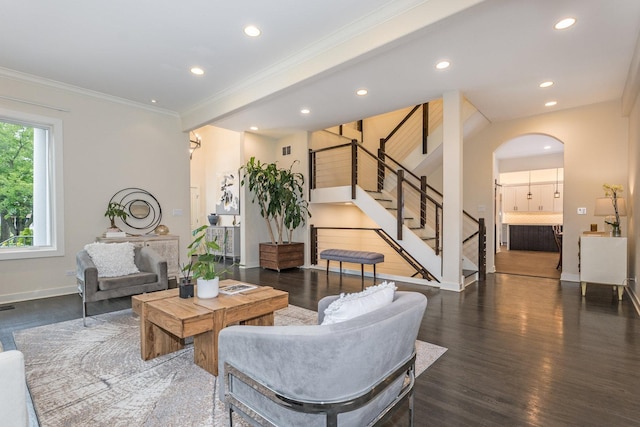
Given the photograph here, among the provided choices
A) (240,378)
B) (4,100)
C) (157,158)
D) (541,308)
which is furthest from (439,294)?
(4,100)

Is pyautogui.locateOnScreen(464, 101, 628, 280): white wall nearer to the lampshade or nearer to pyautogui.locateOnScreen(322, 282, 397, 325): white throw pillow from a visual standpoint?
the lampshade

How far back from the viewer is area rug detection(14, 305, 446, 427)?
1.93m

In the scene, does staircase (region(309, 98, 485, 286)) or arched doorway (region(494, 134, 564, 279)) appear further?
arched doorway (region(494, 134, 564, 279))

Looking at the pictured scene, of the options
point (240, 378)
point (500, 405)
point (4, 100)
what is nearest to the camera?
point (240, 378)

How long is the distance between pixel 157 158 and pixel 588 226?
8.06 m

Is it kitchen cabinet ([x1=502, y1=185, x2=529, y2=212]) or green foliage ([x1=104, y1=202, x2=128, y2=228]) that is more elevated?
kitchen cabinet ([x1=502, y1=185, x2=529, y2=212])

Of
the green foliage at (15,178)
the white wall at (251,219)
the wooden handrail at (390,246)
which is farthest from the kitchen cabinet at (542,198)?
the green foliage at (15,178)

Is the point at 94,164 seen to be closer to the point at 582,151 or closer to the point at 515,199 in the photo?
the point at 582,151

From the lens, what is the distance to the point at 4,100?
4.36 meters

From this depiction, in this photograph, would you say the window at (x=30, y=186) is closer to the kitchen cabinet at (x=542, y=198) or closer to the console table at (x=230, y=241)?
the console table at (x=230, y=241)

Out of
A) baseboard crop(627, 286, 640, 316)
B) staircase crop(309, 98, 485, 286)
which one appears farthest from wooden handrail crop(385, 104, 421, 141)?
baseboard crop(627, 286, 640, 316)

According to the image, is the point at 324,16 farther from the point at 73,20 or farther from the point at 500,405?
the point at 500,405

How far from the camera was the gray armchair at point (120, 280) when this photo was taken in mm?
3475

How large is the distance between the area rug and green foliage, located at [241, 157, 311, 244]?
3.98 meters
